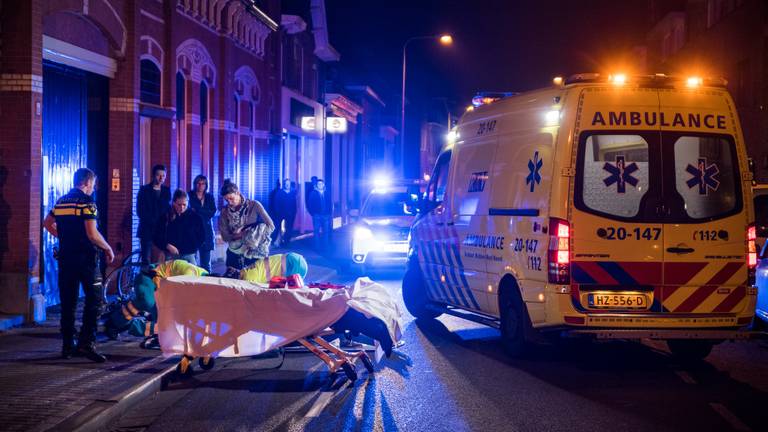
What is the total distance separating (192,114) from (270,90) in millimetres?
7268

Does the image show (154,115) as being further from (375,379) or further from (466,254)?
(375,379)

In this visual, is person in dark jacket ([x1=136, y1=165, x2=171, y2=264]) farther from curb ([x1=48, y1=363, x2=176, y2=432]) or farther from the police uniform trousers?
curb ([x1=48, y1=363, x2=176, y2=432])

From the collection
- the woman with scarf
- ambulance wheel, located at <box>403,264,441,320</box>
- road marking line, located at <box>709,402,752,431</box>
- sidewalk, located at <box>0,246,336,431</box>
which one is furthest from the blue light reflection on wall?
road marking line, located at <box>709,402,752,431</box>

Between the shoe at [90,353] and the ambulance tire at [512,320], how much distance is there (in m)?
4.13

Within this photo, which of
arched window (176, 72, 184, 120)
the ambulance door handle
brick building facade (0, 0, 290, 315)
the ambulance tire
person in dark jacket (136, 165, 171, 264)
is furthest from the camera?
arched window (176, 72, 184, 120)

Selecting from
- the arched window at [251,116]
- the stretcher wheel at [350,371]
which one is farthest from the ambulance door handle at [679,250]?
the arched window at [251,116]

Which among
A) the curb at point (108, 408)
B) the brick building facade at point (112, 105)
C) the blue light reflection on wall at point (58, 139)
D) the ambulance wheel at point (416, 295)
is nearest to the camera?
the curb at point (108, 408)

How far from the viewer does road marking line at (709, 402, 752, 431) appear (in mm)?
6770

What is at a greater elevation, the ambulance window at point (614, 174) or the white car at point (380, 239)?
the ambulance window at point (614, 174)

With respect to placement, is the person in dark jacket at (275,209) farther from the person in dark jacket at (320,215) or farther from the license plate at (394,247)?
the license plate at (394,247)

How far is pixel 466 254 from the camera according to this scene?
10.8m

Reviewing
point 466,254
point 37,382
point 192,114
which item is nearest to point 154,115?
point 192,114

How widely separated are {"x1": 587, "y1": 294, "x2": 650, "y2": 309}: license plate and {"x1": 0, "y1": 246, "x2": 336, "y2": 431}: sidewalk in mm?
4010

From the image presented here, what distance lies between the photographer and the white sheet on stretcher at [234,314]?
8.19 metres
